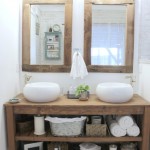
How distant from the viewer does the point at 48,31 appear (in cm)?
246

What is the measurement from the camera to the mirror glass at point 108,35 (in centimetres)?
244

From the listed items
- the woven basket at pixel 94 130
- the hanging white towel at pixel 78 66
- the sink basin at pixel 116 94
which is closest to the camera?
the sink basin at pixel 116 94

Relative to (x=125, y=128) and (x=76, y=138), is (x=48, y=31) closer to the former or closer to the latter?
(x=76, y=138)

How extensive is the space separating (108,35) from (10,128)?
152 cm

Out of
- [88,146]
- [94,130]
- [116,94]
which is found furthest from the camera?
[88,146]

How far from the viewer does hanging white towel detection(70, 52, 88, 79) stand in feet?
7.88

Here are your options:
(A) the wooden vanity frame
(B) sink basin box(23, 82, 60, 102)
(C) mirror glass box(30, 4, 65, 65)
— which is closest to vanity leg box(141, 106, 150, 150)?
(A) the wooden vanity frame

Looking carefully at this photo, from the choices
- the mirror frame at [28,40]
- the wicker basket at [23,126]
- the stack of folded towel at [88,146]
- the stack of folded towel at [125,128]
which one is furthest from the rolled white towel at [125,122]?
the wicker basket at [23,126]

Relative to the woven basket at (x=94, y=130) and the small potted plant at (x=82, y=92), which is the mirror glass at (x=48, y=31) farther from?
the woven basket at (x=94, y=130)

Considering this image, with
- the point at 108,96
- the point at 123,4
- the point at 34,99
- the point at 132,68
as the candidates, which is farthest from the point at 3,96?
the point at 123,4

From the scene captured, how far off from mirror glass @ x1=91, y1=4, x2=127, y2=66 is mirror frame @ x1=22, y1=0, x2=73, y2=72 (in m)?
0.29

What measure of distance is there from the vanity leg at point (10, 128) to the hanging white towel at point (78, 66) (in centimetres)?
82

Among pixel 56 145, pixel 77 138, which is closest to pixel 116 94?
pixel 77 138

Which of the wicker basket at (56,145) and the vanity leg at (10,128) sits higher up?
the vanity leg at (10,128)
